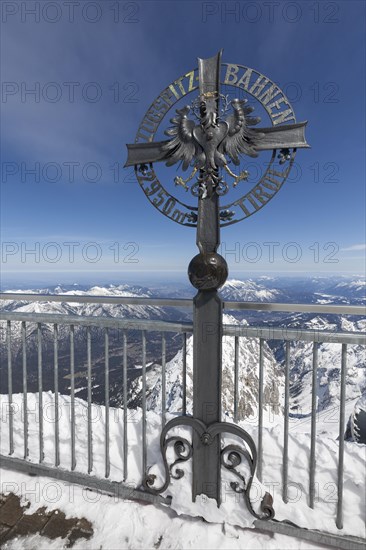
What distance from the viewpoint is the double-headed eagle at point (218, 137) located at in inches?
69.6

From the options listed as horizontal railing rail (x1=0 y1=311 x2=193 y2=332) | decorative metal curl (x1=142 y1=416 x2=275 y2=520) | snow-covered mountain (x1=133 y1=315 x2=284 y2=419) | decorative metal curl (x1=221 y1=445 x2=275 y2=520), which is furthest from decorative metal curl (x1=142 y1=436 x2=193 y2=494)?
horizontal railing rail (x1=0 y1=311 x2=193 y2=332)

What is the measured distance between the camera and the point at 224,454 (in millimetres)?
1822

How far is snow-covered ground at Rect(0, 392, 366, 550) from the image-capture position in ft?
5.48

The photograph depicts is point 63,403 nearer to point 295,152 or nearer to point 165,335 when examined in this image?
point 165,335

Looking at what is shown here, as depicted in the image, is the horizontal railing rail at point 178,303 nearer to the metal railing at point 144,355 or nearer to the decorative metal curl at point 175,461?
the metal railing at point 144,355

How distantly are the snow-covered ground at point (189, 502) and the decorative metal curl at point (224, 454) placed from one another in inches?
2.0

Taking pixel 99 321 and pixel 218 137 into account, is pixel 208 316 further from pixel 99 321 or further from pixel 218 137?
pixel 218 137

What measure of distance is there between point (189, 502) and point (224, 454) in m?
0.41

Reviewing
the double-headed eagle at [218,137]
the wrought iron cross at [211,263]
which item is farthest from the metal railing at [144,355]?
the double-headed eagle at [218,137]

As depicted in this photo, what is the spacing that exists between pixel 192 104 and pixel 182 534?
2.85 metres

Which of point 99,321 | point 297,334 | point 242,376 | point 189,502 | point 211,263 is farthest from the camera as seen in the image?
point 242,376

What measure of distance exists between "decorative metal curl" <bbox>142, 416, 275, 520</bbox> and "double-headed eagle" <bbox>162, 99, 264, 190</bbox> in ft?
5.37

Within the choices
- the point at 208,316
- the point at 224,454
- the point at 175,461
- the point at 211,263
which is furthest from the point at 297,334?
the point at 175,461

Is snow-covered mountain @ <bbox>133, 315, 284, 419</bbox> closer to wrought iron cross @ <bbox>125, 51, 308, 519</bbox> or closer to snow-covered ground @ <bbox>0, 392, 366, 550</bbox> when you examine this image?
wrought iron cross @ <bbox>125, 51, 308, 519</bbox>
